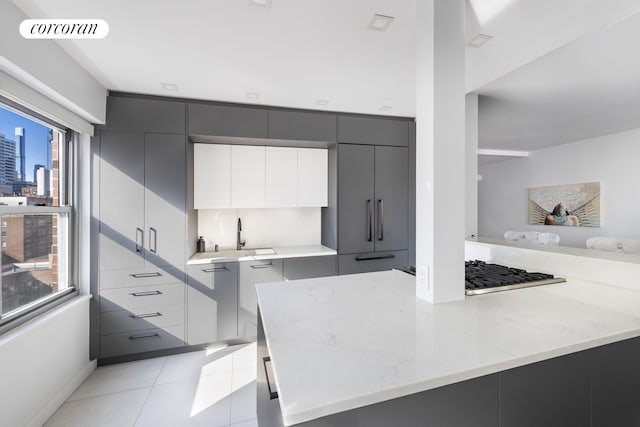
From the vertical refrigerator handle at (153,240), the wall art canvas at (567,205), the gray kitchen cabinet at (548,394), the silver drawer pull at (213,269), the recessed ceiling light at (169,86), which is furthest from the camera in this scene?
the wall art canvas at (567,205)

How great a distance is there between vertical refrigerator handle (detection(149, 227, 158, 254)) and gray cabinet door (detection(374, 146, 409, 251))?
93.5 inches

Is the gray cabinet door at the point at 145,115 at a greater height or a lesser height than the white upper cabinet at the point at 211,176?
greater

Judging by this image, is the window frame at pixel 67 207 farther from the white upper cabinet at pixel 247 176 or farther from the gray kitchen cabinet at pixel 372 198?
the gray kitchen cabinet at pixel 372 198

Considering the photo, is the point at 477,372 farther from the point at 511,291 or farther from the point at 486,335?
the point at 511,291

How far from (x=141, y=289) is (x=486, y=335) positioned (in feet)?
9.35

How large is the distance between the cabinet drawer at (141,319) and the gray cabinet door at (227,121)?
5.82ft

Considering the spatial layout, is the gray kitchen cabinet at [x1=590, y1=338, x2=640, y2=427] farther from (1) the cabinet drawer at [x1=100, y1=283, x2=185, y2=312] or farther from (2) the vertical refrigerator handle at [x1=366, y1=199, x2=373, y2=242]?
(1) the cabinet drawer at [x1=100, y1=283, x2=185, y2=312]

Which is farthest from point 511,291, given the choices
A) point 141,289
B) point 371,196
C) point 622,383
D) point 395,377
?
point 141,289

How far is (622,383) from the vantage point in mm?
1033

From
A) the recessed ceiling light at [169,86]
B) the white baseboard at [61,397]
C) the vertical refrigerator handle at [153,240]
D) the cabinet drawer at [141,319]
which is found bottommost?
the white baseboard at [61,397]

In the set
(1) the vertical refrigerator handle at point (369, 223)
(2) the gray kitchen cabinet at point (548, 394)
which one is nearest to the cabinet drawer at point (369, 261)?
(1) the vertical refrigerator handle at point (369, 223)

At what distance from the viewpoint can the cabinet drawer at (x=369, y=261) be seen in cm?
325

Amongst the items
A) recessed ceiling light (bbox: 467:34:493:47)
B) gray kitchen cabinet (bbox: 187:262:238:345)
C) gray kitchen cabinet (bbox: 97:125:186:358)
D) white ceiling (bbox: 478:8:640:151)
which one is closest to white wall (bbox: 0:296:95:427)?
gray kitchen cabinet (bbox: 97:125:186:358)

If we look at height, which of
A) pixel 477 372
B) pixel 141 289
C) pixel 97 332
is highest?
pixel 477 372
